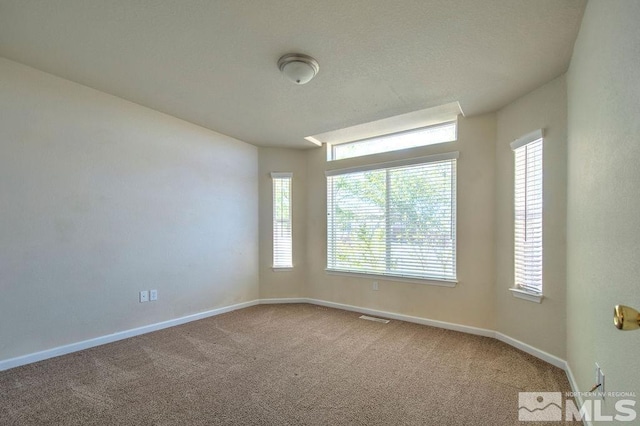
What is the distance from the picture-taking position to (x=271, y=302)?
16.0ft

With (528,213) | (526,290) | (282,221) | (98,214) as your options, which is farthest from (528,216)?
(98,214)

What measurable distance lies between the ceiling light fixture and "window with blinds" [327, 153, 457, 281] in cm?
199

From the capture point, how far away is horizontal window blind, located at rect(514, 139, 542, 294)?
9.25ft

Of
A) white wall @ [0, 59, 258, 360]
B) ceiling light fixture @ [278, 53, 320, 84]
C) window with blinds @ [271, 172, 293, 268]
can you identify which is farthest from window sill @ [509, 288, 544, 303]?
white wall @ [0, 59, 258, 360]

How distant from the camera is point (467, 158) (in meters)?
3.57

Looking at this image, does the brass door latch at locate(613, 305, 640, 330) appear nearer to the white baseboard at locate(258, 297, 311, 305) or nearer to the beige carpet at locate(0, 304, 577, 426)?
the beige carpet at locate(0, 304, 577, 426)

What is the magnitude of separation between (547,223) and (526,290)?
2.34 feet

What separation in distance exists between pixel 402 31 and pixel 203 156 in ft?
10.0

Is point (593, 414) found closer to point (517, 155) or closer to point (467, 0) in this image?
point (517, 155)

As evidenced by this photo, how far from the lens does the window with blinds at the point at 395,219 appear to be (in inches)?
147

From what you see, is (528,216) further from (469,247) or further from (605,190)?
(605,190)

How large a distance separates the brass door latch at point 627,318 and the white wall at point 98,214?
3.93m

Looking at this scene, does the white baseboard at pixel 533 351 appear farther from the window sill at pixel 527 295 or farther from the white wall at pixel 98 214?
the white wall at pixel 98 214

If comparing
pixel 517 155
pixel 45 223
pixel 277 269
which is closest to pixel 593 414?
pixel 517 155
